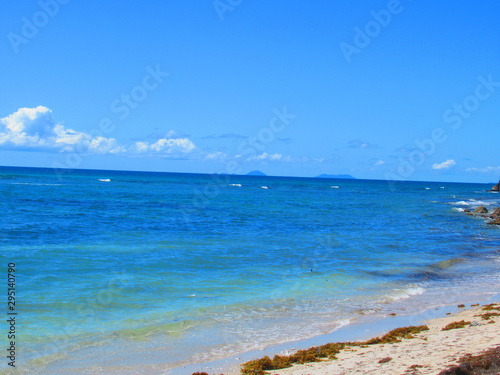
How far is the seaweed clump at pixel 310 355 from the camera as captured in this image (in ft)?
32.0

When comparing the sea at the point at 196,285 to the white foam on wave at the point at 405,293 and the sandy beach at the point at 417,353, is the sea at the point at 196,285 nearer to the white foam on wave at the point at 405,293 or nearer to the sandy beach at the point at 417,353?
the white foam on wave at the point at 405,293

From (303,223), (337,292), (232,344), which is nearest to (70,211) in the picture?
(303,223)

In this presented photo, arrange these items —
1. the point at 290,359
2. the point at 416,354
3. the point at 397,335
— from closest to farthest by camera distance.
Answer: the point at 416,354, the point at 290,359, the point at 397,335

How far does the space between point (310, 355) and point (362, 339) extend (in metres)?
2.24

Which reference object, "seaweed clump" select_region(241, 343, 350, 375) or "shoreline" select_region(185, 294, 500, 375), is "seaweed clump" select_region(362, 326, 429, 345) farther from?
"seaweed clump" select_region(241, 343, 350, 375)

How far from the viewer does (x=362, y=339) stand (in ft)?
39.0

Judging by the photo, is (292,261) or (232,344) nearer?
(232,344)

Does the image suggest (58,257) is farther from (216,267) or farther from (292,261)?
(292,261)

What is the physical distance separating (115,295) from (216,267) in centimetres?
593

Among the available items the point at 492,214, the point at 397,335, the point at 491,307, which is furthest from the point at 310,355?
the point at 492,214

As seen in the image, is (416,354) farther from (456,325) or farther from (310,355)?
(456,325)

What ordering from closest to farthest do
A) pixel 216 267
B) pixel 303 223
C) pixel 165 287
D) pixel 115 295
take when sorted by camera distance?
pixel 115 295 → pixel 165 287 → pixel 216 267 → pixel 303 223

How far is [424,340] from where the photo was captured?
11.2 meters

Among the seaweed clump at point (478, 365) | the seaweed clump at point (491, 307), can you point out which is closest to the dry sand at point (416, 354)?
the seaweed clump at point (478, 365)
